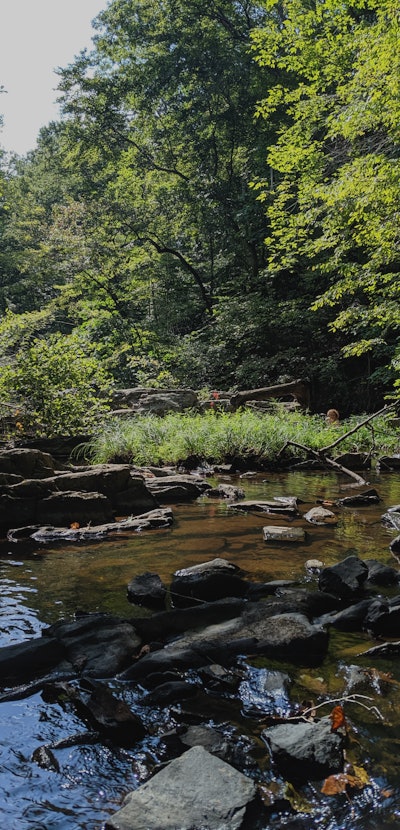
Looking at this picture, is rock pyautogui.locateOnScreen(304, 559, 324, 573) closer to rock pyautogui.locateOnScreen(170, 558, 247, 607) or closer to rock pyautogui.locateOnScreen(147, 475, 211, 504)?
rock pyautogui.locateOnScreen(170, 558, 247, 607)

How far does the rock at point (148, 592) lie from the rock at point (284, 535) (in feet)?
6.34

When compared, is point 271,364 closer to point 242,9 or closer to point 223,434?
point 223,434

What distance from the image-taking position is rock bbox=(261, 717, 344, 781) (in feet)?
7.13

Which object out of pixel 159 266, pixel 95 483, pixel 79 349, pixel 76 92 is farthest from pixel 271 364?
pixel 76 92

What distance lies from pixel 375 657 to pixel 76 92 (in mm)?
26096

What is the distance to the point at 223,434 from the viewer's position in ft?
35.8

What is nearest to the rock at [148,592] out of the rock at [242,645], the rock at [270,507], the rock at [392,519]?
the rock at [242,645]

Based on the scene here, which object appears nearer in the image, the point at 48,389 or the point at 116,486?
the point at 116,486

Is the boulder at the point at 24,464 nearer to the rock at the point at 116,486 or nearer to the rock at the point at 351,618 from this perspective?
the rock at the point at 116,486

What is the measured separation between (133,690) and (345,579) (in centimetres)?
197

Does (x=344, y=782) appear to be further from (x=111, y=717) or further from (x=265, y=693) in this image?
(x=111, y=717)

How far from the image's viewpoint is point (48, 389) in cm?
1045

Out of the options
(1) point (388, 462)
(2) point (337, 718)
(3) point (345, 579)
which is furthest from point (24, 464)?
(1) point (388, 462)

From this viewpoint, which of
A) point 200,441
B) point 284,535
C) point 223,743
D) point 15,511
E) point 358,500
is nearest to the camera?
point 223,743
